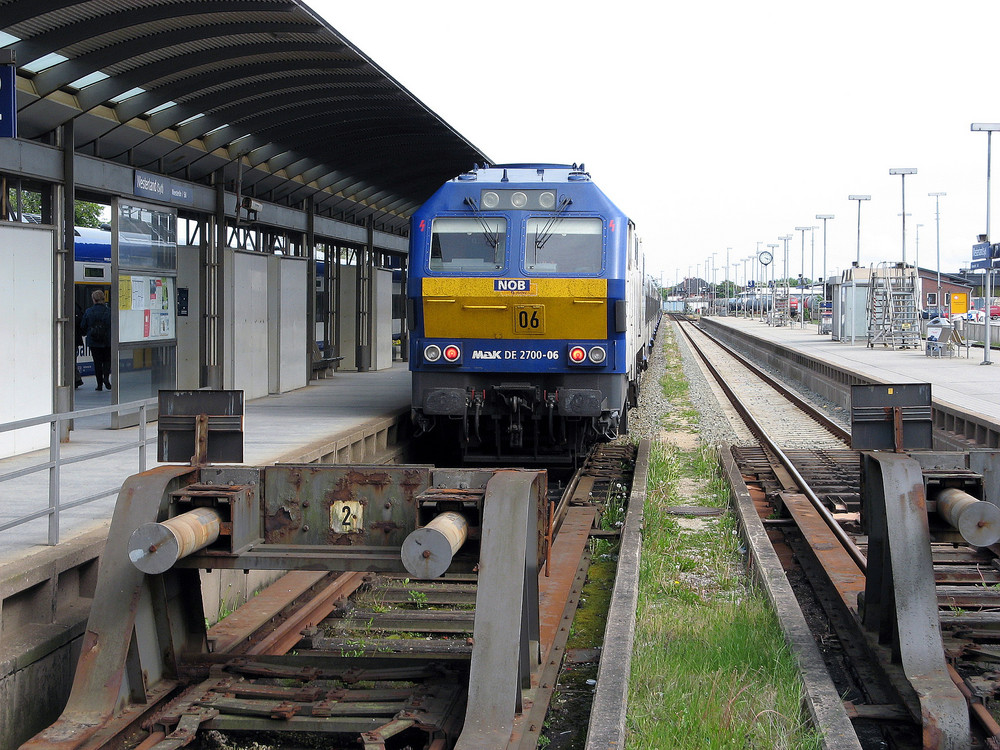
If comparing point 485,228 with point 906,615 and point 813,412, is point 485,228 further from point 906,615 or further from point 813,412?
point 813,412

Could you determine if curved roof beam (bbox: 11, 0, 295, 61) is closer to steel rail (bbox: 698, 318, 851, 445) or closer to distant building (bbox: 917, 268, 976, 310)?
steel rail (bbox: 698, 318, 851, 445)

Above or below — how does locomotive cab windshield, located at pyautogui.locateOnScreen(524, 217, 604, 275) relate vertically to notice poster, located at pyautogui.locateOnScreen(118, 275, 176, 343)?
above

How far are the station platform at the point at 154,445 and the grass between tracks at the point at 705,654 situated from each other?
326cm

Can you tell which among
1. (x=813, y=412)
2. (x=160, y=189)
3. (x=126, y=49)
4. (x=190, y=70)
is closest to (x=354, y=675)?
(x=126, y=49)

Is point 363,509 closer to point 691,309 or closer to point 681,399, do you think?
point 681,399

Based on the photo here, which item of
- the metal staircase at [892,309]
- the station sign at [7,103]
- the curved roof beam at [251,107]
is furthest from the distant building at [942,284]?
the station sign at [7,103]

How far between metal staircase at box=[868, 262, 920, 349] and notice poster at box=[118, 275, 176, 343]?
27.0m

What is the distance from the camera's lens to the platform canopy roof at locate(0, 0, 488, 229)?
9.06 metres

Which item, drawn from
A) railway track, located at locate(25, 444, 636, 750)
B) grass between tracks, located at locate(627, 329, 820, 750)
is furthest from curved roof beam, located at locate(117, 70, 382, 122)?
railway track, located at locate(25, 444, 636, 750)

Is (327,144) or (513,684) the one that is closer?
(513,684)

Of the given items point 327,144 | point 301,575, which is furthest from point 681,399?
point 301,575

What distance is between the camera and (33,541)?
6352 mm

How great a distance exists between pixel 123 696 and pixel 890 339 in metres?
33.9

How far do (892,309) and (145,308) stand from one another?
28443 mm
